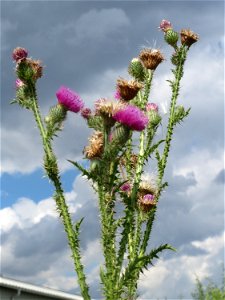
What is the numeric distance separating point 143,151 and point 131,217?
59.2 inches

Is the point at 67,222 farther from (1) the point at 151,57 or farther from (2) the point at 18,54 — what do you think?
(1) the point at 151,57

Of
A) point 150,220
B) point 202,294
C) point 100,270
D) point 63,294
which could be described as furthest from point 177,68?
point 63,294

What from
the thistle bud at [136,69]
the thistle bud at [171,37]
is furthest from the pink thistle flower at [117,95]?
the thistle bud at [171,37]

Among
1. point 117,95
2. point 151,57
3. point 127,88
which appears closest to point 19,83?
point 117,95

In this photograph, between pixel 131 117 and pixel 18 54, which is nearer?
pixel 131 117

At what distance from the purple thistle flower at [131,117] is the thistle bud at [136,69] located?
8.39ft

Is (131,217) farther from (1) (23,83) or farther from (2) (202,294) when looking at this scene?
(2) (202,294)

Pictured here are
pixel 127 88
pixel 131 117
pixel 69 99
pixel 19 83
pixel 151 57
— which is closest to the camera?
pixel 131 117

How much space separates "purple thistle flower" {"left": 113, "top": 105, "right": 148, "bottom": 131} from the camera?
536 cm

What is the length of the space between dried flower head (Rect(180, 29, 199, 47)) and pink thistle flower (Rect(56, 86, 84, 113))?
324 centimetres

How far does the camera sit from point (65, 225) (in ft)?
19.6

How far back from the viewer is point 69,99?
643cm

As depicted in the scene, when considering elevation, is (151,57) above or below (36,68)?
above

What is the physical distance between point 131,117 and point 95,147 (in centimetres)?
47
